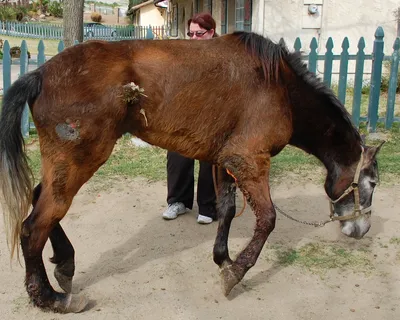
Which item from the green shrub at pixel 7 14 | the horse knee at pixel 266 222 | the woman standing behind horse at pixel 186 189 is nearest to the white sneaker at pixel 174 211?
the woman standing behind horse at pixel 186 189

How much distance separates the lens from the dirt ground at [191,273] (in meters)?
3.42

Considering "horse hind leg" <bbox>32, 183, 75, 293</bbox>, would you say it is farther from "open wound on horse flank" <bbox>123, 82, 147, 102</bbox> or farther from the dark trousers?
the dark trousers

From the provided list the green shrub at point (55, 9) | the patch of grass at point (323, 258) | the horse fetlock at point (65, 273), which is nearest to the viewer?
the horse fetlock at point (65, 273)

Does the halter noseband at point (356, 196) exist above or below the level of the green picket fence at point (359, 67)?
below

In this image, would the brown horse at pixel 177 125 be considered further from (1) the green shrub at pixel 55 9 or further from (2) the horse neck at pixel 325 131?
(1) the green shrub at pixel 55 9

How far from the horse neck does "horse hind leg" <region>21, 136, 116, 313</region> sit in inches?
55.2

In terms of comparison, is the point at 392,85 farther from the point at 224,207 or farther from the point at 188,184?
the point at 224,207

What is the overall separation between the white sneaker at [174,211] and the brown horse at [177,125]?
126 cm

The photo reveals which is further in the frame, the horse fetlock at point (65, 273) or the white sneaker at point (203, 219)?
the white sneaker at point (203, 219)

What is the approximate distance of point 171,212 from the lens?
A: 512cm

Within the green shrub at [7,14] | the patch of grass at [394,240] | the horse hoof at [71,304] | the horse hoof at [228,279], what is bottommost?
the patch of grass at [394,240]

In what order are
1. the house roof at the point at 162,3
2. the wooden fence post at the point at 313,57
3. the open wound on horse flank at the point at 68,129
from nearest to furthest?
the open wound on horse flank at the point at 68,129 → the wooden fence post at the point at 313,57 → the house roof at the point at 162,3

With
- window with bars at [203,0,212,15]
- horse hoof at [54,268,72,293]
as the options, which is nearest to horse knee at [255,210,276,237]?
horse hoof at [54,268,72,293]

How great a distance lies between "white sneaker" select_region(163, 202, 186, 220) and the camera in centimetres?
510
